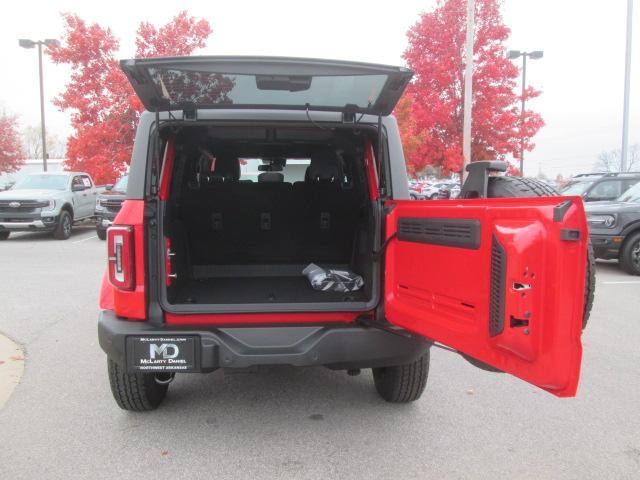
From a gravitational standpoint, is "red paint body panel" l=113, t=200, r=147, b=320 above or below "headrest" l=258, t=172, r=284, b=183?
below

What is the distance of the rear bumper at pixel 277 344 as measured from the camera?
9.01ft

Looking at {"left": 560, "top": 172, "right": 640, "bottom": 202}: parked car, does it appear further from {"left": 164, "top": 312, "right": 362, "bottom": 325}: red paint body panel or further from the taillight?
the taillight

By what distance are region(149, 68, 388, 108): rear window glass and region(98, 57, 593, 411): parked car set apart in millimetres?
12

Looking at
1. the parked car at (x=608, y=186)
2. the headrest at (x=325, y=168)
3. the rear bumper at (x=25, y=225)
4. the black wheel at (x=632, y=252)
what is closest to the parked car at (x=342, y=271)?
the headrest at (x=325, y=168)

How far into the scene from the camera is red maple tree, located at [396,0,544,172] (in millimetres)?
17031

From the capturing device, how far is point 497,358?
2193 mm

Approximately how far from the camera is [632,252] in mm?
8992

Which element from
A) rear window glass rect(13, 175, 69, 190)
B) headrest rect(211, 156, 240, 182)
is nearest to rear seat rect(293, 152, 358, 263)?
headrest rect(211, 156, 240, 182)

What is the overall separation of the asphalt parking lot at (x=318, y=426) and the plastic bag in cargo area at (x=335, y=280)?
0.77 metres

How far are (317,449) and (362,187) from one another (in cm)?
178

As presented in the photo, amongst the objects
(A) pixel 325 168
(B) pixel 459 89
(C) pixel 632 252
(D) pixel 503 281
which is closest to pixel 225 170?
(A) pixel 325 168

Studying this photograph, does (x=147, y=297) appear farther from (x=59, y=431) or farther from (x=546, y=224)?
(x=546, y=224)

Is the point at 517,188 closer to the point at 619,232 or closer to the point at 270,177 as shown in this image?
the point at 270,177

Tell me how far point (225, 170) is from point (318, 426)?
2412mm
